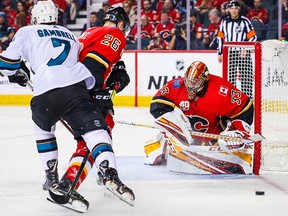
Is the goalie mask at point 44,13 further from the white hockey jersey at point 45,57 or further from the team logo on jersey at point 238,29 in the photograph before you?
the team logo on jersey at point 238,29

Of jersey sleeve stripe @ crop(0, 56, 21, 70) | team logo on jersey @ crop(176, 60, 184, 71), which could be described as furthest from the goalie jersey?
team logo on jersey @ crop(176, 60, 184, 71)

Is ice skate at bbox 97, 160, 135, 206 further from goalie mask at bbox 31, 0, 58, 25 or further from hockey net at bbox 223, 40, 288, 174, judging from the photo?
hockey net at bbox 223, 40, 288, 174

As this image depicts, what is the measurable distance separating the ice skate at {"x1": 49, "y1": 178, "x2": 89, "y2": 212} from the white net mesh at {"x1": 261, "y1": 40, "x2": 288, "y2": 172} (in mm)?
1671

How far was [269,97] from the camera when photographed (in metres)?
5.73

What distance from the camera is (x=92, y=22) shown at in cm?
1074

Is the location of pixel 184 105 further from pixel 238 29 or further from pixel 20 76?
pixel 238 29

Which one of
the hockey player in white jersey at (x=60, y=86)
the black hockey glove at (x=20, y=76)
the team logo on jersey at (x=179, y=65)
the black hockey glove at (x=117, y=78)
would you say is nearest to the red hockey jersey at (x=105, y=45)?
the black hockey glove at (x=117, y=78)

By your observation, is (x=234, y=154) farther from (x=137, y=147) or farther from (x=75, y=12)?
(x=75, y=12)

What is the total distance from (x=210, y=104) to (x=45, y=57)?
149 cm

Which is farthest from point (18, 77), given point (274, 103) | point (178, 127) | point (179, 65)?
point (179, 65)

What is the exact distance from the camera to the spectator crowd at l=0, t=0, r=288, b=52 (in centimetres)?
1057

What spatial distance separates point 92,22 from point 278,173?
18.3 ft

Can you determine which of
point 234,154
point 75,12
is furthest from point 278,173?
point 75,12

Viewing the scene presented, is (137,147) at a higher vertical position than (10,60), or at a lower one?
lower
